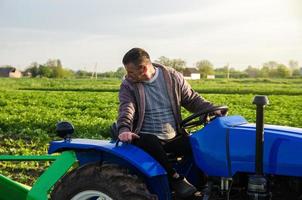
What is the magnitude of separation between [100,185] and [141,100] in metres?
0.75

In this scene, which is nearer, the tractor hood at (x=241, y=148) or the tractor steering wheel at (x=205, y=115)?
the tractor hood at (x=241, y=148)

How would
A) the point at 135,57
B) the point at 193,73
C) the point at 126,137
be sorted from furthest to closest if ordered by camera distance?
the point at 193,73
the point at 135,57
the point at 126,137

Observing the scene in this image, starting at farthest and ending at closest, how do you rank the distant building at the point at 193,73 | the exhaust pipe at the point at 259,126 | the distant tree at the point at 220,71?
the distant tree at the point at 220,71, the distant building at the point at 193,73, the exhaust pipe at the point at 259,126

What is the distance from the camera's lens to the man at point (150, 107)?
3.71 metres

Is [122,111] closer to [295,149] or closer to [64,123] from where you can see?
[64,123]

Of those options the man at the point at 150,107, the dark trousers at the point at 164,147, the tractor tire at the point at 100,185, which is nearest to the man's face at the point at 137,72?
the man at the point at 150,107

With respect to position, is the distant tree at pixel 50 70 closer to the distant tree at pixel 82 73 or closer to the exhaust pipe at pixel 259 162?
the distant tree at pixel 82 73

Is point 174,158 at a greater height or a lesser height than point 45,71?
greater

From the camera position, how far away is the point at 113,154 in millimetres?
3695

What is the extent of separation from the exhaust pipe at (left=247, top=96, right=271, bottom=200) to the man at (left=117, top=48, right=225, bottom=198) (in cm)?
66

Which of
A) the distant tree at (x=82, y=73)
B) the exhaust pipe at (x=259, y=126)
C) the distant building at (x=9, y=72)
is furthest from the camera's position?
the distant building at (x=9, y=72)

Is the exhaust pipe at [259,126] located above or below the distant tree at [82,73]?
above

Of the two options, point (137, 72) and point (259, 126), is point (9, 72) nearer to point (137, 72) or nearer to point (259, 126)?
point (137, 72)

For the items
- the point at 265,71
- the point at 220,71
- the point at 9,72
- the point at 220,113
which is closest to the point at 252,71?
the point at 265,71
